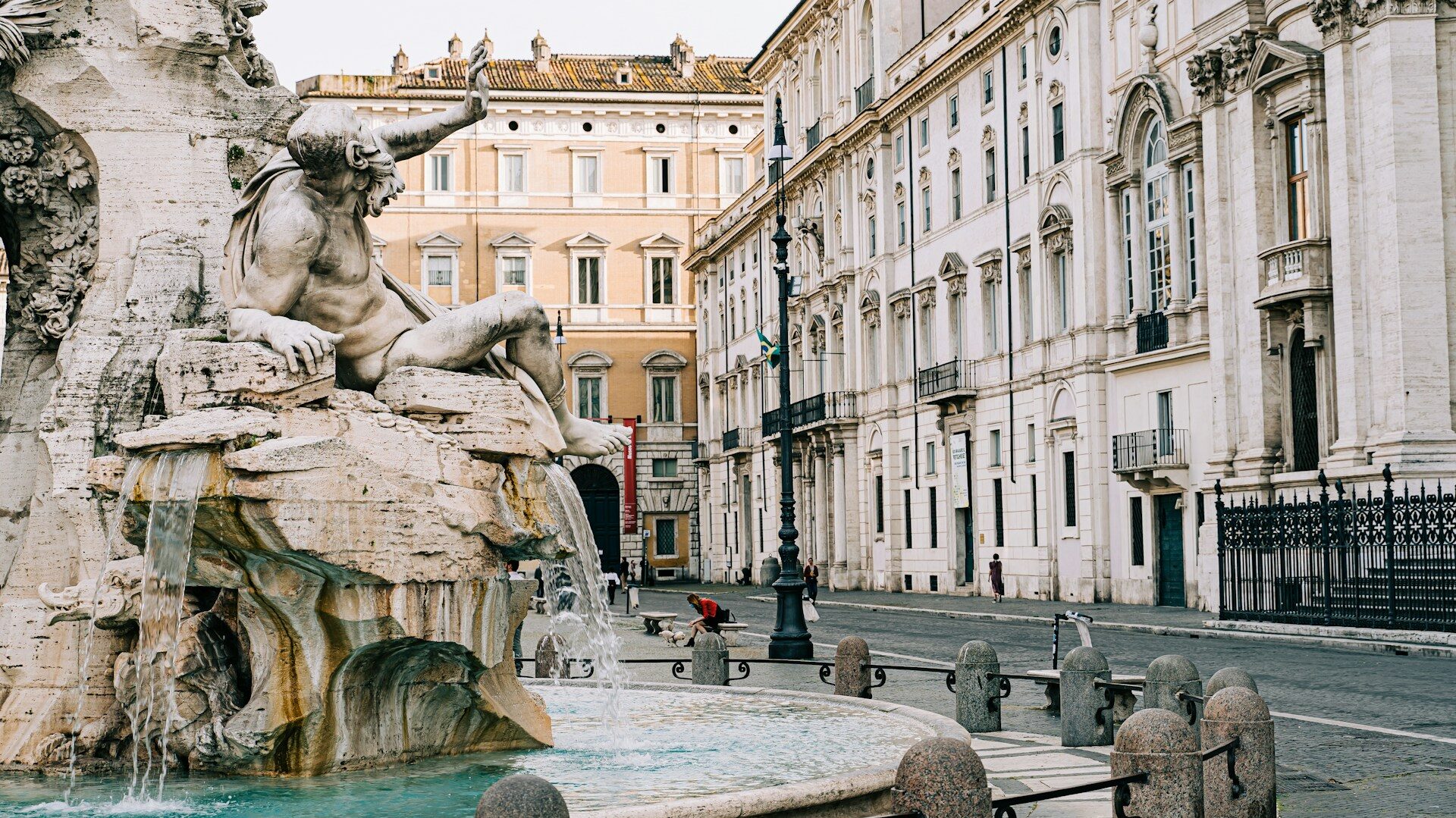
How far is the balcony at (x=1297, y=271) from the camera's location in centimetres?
2877

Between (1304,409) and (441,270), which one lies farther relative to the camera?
(441,270)

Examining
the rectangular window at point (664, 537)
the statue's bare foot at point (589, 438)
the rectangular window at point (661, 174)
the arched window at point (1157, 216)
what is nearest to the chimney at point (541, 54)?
the rectangular window at point (661, 174)

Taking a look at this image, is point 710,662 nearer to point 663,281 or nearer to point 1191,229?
point 1191,229

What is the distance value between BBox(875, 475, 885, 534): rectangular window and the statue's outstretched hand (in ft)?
140


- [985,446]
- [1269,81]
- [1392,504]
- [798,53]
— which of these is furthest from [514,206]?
[1392,504]

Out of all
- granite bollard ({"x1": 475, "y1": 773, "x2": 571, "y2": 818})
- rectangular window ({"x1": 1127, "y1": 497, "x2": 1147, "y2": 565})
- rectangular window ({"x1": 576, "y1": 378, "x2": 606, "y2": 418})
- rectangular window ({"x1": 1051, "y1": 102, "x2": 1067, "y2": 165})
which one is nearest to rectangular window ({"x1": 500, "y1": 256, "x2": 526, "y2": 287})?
rectangular window ({"x1": 576, "y1": 378, "x2": 606, "y2": 418})

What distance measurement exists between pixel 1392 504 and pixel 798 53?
39.2 metres

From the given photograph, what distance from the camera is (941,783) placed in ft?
19.6

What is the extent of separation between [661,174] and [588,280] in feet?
17.6

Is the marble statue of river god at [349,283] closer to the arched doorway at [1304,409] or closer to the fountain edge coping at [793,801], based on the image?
the fountain edge coping at [793,801]

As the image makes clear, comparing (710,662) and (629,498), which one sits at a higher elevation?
(629,498)

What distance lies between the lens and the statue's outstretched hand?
7.39 meters

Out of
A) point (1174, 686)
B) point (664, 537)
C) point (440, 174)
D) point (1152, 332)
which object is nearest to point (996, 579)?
point (1152, 332)

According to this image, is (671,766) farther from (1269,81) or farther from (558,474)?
(1269,81)
